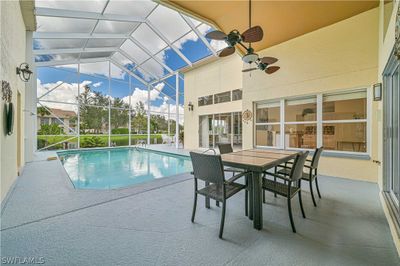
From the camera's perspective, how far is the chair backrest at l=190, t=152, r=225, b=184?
199 centimetres

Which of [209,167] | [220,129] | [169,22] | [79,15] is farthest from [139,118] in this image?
[209,167]

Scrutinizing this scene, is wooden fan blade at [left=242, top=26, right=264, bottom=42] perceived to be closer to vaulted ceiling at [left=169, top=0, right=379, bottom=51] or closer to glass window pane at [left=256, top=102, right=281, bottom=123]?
vaulted ceiling at [left=169, top=0, right=379, bottom=51]

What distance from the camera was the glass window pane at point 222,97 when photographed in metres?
8.16

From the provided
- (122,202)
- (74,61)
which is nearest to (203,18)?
(122,202)

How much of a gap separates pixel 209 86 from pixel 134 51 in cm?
461

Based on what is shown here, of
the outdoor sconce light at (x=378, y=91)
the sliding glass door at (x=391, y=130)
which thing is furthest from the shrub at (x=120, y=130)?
the sliding glass door at (x=391, y=130)

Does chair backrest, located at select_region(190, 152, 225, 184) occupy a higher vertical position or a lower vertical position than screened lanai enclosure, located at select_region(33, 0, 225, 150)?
lower

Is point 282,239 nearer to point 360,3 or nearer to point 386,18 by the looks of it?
point 386,18

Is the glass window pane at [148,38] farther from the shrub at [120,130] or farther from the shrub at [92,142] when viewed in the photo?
the shrub at [92,142]

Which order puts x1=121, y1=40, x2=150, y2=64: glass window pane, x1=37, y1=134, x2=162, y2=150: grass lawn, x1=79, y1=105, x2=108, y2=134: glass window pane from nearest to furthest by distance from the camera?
x1=37, y1=134, x2=162, y2=150: grass lawn
x1=121, y1=40, x2=150, y2=64: glass window pane
x1=79, y1=105, x2=108, y2=134: glass window pane

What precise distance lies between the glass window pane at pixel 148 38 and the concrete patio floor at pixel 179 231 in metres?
7.20

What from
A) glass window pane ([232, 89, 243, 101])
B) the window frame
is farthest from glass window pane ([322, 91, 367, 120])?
glass window pane ([232, 89, 243, 101])

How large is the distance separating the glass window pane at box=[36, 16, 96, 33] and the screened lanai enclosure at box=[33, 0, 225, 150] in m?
0.03

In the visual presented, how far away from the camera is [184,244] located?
5.96 ft
